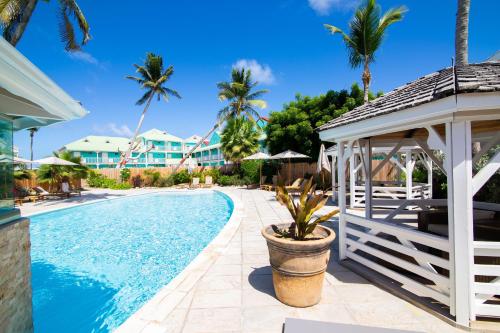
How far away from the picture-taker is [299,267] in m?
3.12

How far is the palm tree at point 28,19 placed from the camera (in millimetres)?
10753

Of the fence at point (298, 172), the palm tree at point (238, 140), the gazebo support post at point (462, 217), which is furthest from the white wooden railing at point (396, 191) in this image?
the palm tree at point (238, 140)

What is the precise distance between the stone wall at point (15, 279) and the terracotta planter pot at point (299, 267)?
9.71ft

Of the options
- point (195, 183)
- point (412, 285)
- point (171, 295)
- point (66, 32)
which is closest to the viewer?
point (412, 285)

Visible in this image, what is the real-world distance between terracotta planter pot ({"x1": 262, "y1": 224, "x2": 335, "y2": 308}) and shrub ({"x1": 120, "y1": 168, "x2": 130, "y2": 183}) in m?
24.1

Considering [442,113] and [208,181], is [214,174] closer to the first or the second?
[208,181]

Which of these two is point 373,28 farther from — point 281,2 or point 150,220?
point 150,220

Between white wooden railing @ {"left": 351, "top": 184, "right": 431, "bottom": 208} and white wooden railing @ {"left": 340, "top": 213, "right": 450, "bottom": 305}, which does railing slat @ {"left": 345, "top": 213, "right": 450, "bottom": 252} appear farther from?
white wooden railing @ {"left": 351, "top": 184, "right": 431, "bottom": 208}

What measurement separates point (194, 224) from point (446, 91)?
9001 mm

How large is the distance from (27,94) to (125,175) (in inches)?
952

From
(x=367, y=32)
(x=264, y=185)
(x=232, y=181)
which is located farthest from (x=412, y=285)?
(x=232, y=181)

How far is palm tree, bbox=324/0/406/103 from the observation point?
12930 mm

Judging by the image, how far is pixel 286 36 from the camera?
16.5 meters

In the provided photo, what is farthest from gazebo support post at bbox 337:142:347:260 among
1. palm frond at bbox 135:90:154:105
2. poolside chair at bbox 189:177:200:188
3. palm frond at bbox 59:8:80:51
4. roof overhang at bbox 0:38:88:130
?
palm frond at bbox 135:90:154:105
